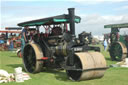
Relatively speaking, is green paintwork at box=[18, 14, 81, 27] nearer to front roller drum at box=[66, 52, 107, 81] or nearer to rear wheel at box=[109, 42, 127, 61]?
front roller drum at box=[66, 52, 107, 81]

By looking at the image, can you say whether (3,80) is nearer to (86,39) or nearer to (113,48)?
(86,39)

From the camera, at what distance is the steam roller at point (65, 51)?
7527 millimetres

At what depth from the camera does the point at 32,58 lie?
9906 mm

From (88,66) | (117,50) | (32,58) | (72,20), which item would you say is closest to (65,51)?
(72,20)

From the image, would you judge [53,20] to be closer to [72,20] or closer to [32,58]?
[72,20]

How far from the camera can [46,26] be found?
10031 millimetres

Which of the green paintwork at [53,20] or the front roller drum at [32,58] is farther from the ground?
the green paintwork at [53,20]

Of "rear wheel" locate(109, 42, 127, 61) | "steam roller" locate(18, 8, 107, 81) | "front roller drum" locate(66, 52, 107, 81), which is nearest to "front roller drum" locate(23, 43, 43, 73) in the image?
"steam roller" locate(18, 8, 107, 81)

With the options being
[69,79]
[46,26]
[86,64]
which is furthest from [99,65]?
[46,26]

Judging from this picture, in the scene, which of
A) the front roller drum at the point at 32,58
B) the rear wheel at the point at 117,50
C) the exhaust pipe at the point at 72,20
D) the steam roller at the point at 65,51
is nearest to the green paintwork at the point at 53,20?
the steam roller at the point at 65,51

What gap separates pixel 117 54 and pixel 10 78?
29.8 ft

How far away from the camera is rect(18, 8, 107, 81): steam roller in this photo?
753 centimetres

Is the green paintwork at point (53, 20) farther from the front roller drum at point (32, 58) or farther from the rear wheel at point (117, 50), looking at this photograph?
the rear wheel at point (117, 50)

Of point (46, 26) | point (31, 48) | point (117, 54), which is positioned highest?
point (46, 26)
